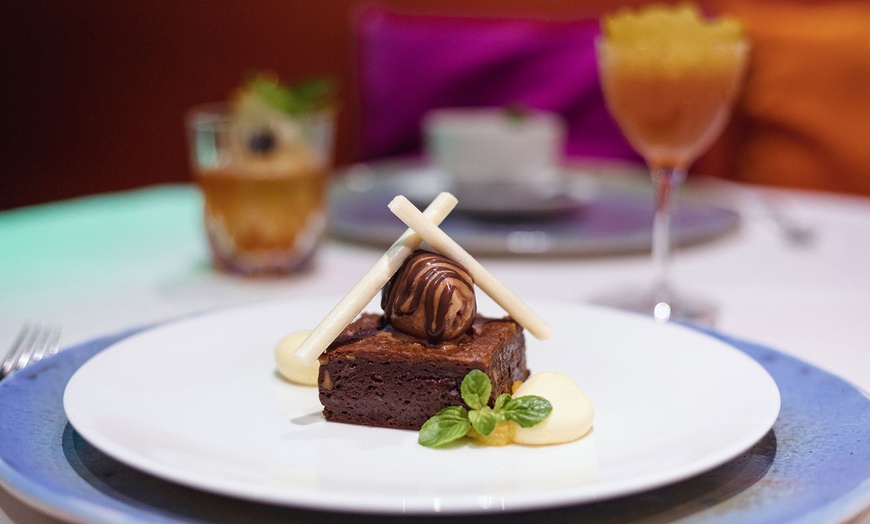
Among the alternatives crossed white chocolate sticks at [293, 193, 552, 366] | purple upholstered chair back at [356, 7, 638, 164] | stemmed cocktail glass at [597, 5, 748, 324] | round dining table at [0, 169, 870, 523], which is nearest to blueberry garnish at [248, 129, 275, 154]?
round dining table at [0, 169, 870, 523]

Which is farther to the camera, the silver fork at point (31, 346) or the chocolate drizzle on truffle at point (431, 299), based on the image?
the silver fork at point (31, 346)

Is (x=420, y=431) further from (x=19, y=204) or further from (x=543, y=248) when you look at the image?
(x=19, y=204)

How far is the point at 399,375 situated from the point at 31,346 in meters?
0.56

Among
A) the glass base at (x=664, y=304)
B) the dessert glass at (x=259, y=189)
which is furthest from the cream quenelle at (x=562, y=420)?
the dessert glass at (x=259, y=189)

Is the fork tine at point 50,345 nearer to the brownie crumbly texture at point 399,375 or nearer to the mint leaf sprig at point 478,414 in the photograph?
the brownie crumbly texture at point 399,375

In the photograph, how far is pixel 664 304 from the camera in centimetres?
166

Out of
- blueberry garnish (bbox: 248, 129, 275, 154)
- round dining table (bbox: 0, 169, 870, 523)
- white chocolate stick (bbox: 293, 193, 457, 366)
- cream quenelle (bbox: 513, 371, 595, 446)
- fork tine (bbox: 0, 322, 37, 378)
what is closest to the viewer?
cream quenelle (bbox: 513, 371, 595, 446)

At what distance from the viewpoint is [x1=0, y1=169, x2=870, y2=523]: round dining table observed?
1523 mm

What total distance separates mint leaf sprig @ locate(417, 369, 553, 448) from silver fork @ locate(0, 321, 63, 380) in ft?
1.76

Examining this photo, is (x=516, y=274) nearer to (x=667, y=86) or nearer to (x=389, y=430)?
(x=667, y=86)

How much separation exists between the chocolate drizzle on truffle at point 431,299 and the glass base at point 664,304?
0.59 meters

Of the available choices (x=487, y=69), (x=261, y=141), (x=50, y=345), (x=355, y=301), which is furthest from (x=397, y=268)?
(x=487, y=69)

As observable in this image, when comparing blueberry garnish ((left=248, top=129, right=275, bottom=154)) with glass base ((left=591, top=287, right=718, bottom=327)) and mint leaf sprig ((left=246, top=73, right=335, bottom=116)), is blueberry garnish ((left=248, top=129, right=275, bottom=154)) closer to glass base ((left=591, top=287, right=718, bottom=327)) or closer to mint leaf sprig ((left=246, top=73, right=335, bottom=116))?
mint leaf sprig ((left=246, top=73, right=335, bottom=116))

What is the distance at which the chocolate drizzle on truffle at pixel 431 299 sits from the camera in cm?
104
